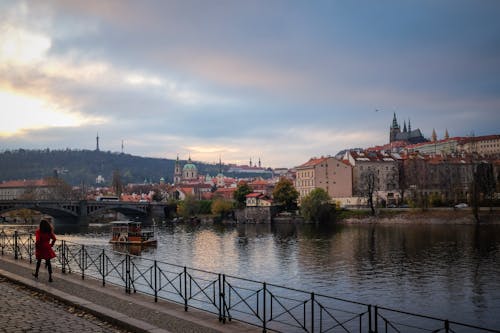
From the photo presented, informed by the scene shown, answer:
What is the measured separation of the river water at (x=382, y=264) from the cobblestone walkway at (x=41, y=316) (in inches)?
695

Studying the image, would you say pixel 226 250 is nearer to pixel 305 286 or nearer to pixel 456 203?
pixel 305 286

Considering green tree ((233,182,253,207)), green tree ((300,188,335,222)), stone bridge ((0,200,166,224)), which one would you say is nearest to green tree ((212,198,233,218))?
green tree ((233,182,253,207))

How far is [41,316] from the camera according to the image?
12672 millimetres

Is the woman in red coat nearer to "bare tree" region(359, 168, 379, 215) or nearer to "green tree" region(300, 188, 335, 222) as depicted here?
"green tree" region(300, 188, 335, 222)

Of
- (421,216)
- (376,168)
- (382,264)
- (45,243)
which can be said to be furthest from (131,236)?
(376,168)

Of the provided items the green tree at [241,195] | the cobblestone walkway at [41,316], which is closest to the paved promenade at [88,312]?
the cobblestone walkway at [41,316]

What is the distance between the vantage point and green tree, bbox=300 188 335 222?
306ft

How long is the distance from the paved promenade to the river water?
51.2 feet

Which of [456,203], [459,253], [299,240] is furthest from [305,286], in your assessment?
[456,203]

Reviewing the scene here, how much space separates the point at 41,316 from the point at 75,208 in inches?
3814

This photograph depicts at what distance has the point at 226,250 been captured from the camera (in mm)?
53500

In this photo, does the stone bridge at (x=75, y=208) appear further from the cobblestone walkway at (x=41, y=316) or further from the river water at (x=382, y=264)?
the cobblestone walkway at (x=41, y=316)

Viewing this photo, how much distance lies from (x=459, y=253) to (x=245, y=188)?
3060 inches

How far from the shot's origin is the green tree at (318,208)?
93250 mm
